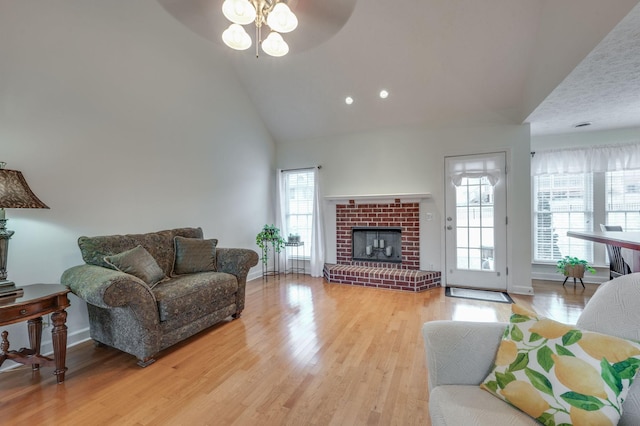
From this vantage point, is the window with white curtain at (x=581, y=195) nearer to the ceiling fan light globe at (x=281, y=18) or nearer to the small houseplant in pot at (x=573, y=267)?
the small houseplant in pot at (x=573, y=267)

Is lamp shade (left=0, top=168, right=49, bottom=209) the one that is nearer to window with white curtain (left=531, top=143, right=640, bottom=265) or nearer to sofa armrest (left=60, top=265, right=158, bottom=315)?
sofa armrest (left=60, top=265, right=158, bottom=315)

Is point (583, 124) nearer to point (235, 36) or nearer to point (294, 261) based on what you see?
point (235, 36)

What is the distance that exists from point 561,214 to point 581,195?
1.25 ft

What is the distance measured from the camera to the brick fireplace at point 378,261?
159 inches

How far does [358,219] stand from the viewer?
4691 mm

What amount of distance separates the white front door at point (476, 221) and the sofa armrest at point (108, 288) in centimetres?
384

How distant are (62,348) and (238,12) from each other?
254cm

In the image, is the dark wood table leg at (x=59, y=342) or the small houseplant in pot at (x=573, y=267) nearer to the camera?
the dark wood table leg at (x=59, y=342)

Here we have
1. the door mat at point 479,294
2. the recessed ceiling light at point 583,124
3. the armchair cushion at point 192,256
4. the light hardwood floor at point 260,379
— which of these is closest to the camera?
the light hardwood floor at point 260,379

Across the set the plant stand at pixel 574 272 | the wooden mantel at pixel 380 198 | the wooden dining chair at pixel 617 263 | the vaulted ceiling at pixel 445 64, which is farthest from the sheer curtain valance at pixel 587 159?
the wooden mantel at pixel 380 198

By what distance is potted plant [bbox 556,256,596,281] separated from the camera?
3963mm

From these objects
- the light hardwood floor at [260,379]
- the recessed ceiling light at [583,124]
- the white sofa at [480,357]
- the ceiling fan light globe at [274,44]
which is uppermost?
the ceiling fan light globe at [274,44]

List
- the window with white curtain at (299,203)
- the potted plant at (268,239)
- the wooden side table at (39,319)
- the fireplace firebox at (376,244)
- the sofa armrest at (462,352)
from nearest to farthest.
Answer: the sofa armrest at (462,352) < the wooden side table at (39,319) < the fireplace firebox at (376,244) < the potted plant at (268,239) < the window with white curtain at (299,203)

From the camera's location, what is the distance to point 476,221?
4.00 metres
